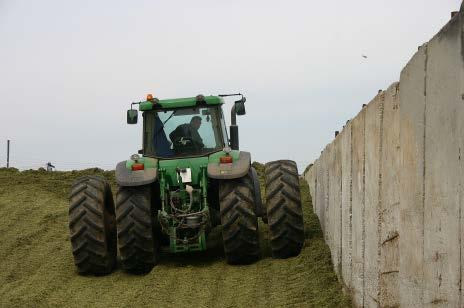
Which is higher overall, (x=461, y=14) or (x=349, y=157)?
(x=461, y=14)

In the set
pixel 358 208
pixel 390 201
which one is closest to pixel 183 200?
pixel 358 208

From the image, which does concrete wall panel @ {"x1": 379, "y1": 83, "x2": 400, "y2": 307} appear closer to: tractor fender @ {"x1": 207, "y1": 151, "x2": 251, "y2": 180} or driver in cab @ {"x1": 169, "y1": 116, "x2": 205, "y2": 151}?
tractor fender @ {"x1": 207, "y1": 151, "x2": 251, "y2": 180}

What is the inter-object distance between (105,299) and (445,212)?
5.83m

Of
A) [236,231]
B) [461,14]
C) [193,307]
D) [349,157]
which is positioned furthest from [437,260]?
[236,231]

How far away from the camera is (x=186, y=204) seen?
32.3 feet

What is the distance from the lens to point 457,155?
3.11 meters

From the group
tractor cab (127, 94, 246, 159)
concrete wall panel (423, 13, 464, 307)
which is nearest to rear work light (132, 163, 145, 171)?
tractor cab (127, 94, 246, 159)

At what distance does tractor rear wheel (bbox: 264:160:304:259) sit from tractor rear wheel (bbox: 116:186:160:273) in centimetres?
154

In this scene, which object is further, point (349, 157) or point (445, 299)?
point (349, 157)

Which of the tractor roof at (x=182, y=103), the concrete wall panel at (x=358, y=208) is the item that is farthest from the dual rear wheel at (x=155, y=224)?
the concrete wall panel at (x=358, y=208)

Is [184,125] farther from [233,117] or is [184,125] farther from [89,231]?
[89,231]

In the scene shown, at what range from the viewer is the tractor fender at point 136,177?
9.76 metres

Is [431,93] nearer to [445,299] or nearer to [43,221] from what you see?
[445,299]

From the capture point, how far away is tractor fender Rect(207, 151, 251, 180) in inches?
380
